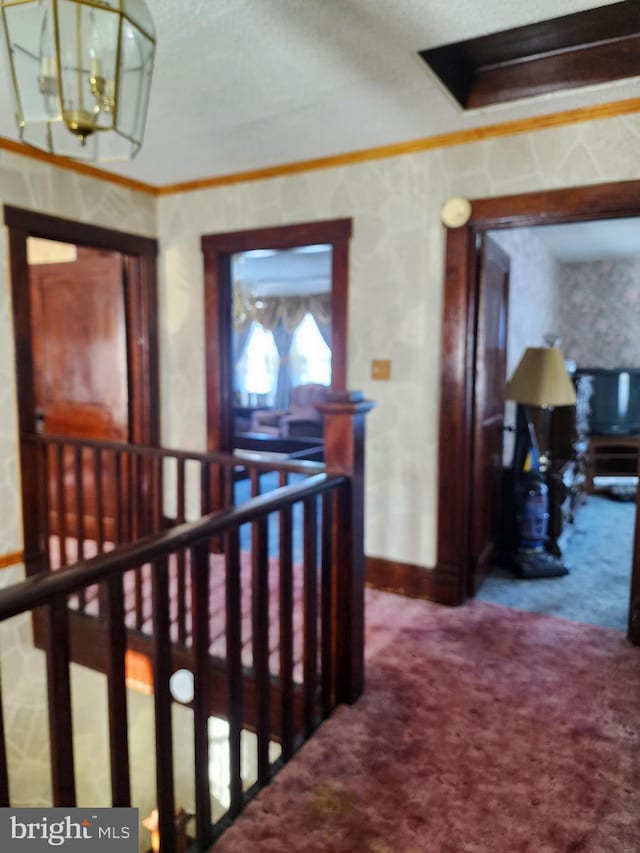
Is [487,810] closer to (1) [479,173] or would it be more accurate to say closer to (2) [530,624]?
(2) [530,624]

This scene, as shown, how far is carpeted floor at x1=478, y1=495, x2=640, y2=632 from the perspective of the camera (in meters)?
2.96

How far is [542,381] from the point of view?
3357 millimetres

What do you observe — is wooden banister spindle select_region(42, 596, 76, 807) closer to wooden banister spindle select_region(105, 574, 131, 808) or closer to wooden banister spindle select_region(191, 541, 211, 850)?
wooden banister spindle select_region(105, 574, 131, 808)

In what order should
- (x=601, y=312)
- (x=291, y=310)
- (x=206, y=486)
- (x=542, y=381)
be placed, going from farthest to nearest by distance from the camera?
(x=291, y=310) < (x=601, y=312) < (x=542, y=381) < (x=206, y=486)

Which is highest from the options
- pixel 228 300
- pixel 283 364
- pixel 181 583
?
pixel 228 300

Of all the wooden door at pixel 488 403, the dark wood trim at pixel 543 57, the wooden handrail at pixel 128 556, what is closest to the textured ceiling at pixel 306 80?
the dark wood trim at pixel 543 57

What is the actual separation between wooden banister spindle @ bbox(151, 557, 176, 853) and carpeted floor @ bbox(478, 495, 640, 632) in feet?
6.94

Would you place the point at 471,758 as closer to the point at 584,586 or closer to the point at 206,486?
the point at 206,486

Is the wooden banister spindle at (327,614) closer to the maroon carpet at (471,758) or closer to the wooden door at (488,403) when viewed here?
the maroon carpet at (471,758)

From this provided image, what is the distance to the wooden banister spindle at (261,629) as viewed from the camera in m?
1.67

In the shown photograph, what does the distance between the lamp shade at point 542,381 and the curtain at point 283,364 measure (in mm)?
6761

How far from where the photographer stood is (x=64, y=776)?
1.11 meters

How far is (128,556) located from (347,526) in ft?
3.25

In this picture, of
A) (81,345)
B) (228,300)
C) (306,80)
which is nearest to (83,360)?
(81,345)
